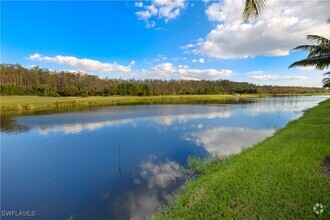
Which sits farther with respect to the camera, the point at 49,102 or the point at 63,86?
the point at 63,86

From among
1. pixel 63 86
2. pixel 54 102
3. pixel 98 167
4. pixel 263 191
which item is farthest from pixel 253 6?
pixel 63 86

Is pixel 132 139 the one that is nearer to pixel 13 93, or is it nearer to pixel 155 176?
pixel 155 176

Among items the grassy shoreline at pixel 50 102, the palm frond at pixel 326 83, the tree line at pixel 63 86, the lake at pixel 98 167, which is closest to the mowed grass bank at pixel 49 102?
the grassy shoreline at pixel 50 102

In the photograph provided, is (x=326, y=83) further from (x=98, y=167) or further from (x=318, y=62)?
(x=98, y=167)

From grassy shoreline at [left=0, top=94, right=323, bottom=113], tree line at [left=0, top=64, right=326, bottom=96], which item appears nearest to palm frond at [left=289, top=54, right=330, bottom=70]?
grassy shoreline at [left=0, top=94, right=323, bottom=113]

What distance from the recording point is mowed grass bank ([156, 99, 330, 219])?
469 cm

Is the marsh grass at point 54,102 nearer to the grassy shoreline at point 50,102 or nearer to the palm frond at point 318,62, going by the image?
the grassy shoreline at point 50,102

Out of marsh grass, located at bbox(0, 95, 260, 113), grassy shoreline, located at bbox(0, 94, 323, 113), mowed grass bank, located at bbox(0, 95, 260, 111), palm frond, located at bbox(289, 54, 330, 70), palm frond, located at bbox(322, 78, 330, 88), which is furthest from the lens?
mowed grass bank, located at bbox(0, 95, 260, 111)

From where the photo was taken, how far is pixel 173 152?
39.2 feet

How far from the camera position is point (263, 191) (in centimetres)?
545

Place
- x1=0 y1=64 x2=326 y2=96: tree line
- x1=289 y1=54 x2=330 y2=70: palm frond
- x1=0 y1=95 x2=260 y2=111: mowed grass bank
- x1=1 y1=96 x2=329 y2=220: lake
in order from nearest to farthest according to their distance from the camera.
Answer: x1=1 y1=96 x2=329 y2=220: lake < x1=289 y1=54 x2=330 y2=70: palm frond < x1=0 y1=95 x2=260 y2=111: mowed grass bank < x1=0 y1=64 x2=326 y2=96: tree line

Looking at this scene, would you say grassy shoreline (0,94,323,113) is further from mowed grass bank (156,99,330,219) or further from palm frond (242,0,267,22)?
Answer: palm frond (242,0,267,22)

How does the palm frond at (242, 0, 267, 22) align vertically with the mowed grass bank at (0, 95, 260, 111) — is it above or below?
above

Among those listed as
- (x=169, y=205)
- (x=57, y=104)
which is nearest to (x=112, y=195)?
(x=169, y=205)
